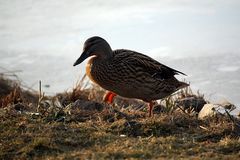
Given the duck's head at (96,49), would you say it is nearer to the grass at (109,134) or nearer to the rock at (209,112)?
the grass at (109,134)

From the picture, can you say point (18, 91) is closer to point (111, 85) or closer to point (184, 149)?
point (111, 85)

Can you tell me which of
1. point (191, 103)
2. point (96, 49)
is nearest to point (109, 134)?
point (96, 49)

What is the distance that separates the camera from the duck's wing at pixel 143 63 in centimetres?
716

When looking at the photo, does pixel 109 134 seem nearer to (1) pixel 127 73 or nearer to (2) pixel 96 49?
(1) pixel 127 73

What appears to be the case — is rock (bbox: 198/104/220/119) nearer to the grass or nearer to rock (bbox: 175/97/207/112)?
the grass

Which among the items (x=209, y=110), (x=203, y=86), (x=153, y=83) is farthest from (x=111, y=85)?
(x=203, y=86)

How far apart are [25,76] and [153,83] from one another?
3.84 meters

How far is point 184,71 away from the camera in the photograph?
32.1 ft

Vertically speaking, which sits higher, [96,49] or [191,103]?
[96,49]

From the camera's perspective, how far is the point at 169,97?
7.52m

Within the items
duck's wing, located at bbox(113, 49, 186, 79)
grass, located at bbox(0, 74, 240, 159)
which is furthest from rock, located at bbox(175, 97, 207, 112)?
duck's wing, located at bbox(113, 49, 186, 79)

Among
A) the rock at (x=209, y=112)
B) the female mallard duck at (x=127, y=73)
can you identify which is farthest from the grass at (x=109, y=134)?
the female mallard duck at (x=127, y=73)

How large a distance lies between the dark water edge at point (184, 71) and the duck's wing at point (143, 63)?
1442 mm

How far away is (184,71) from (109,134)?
170 inches
